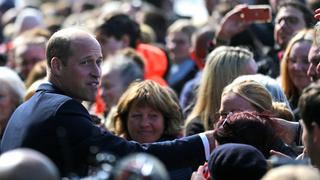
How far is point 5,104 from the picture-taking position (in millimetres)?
9727

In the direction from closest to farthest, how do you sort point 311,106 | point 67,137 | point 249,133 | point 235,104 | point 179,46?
point 311,106 < point 249,133 < point 67,137 < point 235,104 < point 179,46

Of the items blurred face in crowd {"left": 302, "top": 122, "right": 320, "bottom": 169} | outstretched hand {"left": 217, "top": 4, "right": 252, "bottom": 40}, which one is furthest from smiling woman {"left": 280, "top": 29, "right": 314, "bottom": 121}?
blurred face in crowd {"left": 302, "top": 122, "right": 320, "bottom": 169}

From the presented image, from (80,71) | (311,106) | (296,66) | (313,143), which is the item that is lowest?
(296,66)

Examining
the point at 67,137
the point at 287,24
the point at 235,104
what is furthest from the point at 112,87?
the point at 67,137

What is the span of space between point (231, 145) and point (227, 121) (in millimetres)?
852

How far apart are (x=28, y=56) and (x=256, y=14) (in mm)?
3269

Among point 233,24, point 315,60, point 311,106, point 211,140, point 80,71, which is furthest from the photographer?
point 233,24

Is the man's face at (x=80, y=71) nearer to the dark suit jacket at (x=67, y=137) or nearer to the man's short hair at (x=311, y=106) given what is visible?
the dark suit jacket at (x=67, y=137)

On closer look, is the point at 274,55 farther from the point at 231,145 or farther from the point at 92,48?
the point at 231,145

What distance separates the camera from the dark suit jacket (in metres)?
7.08

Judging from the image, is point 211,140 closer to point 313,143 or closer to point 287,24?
point 313,143

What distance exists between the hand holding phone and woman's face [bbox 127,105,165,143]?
1.96m

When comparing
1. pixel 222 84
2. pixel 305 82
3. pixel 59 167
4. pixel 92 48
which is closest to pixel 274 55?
pixel 305 82

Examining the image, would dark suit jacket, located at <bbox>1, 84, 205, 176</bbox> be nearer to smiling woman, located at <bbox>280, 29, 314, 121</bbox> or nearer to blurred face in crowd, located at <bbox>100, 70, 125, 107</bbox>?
smiling woman, located at <bbox>280, 29, 314, 121</bbox>
